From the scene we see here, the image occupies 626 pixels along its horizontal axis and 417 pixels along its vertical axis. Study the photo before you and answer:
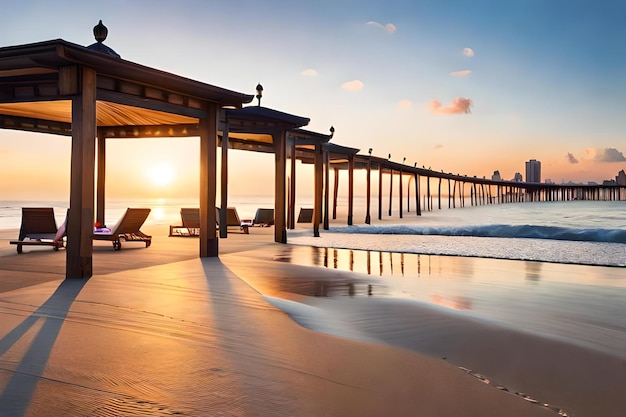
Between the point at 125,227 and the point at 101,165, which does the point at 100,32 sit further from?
the point at 101,165

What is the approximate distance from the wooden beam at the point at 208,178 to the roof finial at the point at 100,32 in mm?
2415

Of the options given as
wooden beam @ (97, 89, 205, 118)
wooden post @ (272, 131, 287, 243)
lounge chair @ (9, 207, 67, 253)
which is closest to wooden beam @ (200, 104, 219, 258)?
wooden beam @ (97, 89, 205, 118)

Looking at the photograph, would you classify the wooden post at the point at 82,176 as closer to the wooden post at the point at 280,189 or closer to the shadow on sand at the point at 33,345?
the shadow on sand at the point at 33,345

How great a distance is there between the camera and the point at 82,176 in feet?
23.1

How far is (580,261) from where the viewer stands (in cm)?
1179

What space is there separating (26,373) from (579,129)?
57270 mm

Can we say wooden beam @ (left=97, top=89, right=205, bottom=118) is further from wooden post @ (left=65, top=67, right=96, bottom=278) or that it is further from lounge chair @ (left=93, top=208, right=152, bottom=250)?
lounge chair @ (left=93, top=208, right=152, bottom=250)

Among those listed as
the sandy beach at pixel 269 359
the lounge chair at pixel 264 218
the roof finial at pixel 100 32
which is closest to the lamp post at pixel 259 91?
the roof finial at pixel 100 32

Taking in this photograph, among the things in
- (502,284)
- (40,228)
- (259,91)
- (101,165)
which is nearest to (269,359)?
(502,284)

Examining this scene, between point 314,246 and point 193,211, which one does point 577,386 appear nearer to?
point 314,246

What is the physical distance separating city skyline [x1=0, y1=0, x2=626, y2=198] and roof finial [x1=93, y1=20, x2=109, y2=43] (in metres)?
0.21

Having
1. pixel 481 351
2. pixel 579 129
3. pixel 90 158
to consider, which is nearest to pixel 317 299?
pixel 481 351

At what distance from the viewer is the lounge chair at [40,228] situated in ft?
35.7

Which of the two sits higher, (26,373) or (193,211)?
(193,211)
